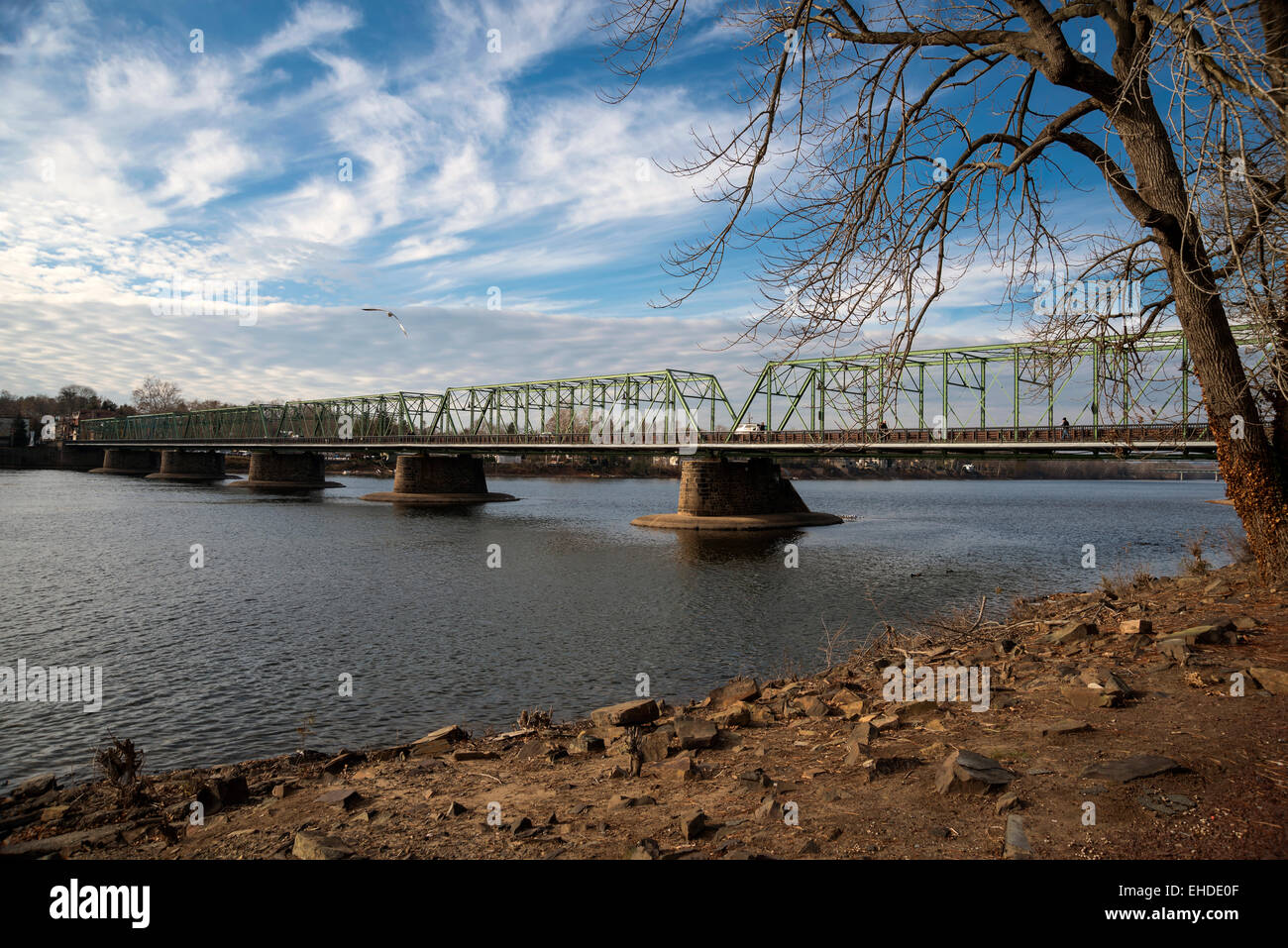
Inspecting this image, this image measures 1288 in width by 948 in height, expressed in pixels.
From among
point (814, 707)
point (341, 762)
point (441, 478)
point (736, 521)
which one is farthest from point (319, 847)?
point (441, 478)

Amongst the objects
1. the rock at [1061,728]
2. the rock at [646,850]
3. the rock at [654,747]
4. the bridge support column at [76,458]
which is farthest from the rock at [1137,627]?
the bridge support column at [76,458]

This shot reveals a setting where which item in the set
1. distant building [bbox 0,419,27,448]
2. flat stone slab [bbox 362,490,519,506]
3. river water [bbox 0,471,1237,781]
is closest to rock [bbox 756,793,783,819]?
river water [bbox 0,471,1237,781]

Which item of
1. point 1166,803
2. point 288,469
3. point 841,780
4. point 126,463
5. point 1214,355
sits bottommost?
point 841,780

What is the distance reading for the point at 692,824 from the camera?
561 centimetres

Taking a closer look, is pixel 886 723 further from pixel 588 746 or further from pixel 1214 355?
pixel 1214 355

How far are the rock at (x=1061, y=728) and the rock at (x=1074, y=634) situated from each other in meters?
4.75

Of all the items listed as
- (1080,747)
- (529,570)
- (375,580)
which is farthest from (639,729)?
(529,570)

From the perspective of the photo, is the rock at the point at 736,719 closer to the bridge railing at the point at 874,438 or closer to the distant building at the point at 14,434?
the bridge railing at the point at 874,438

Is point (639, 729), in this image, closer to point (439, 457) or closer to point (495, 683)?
point (495, 683)

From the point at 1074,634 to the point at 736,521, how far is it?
50.8 metres

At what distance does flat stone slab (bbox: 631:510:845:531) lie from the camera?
61.8 m

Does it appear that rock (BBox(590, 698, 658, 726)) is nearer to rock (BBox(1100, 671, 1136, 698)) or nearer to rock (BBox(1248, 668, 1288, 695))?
rock (BBox(1100, 671, 1136, 698))

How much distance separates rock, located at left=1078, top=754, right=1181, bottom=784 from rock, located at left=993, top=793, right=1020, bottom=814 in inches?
31.5
